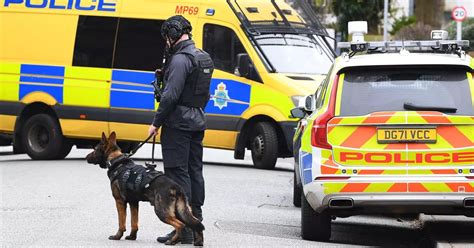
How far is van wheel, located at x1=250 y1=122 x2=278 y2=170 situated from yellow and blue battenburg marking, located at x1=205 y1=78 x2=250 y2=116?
0.38 metres

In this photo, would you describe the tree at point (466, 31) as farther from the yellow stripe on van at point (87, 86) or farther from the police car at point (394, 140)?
the police car at point (394, 140)

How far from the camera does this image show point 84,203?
511 inches

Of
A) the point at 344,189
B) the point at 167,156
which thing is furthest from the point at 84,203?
the point at 344,189

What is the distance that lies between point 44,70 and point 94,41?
35.4 inches

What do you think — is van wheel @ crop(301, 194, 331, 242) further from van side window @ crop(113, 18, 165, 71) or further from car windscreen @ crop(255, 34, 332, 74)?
van side window @ crop(113, 18, 165, 71)

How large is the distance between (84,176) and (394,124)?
291 inches

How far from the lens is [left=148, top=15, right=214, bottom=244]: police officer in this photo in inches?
387

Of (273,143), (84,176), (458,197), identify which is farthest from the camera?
(273,143)

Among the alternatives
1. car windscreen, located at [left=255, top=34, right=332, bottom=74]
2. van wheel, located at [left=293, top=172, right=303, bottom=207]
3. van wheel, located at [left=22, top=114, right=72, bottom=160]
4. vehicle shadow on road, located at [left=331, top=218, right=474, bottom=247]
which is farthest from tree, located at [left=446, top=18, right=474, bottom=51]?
vehicle shadow on road, located at [left=331, top=218, right=474, bottom=247]

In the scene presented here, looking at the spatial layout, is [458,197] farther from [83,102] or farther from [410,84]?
[83,102]

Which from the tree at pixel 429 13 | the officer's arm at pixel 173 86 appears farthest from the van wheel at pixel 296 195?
the tree at pixel 429 13

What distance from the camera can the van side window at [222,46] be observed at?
18.6m

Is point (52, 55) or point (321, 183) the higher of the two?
point (52, 55)

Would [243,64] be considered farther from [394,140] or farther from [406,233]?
[394,140]
